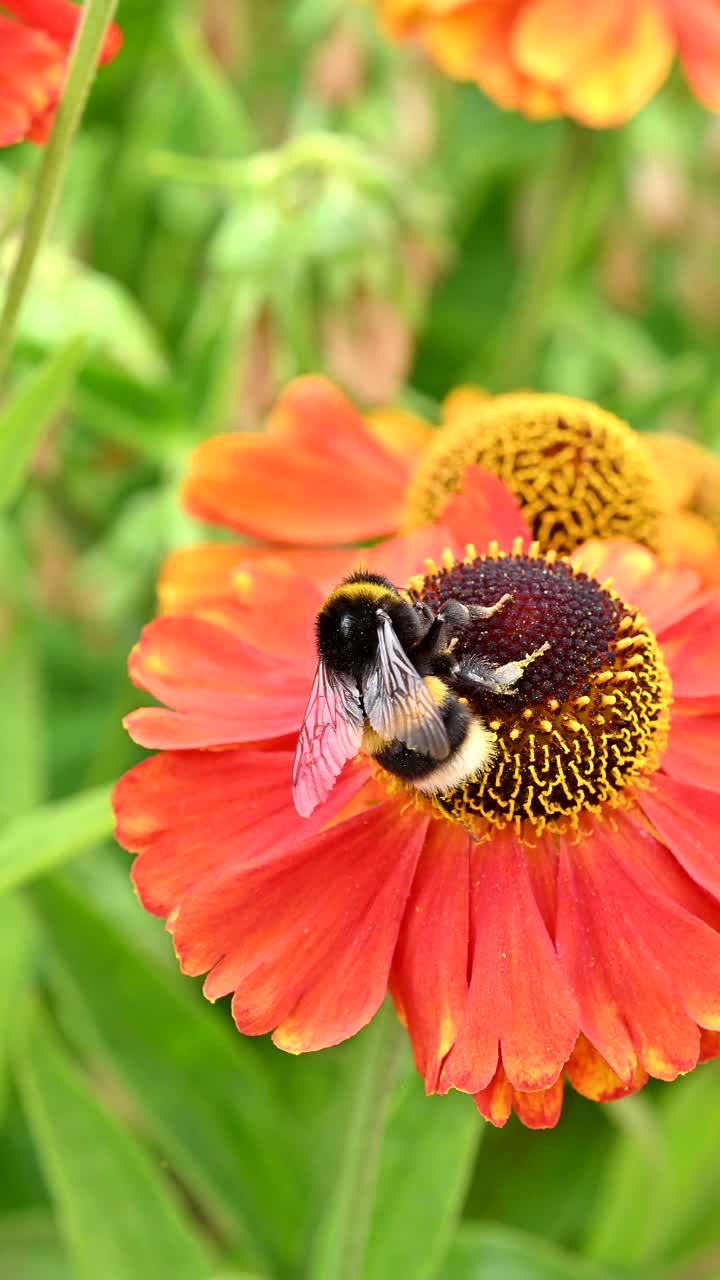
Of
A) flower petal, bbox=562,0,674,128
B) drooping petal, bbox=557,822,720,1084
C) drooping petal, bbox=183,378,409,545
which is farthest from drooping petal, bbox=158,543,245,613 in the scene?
flower petal, bbox=562,0,674,128

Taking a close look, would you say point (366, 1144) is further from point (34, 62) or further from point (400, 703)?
point (34, 62)

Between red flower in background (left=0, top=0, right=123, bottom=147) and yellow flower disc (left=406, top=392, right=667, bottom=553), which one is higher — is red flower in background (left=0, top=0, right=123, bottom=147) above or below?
above

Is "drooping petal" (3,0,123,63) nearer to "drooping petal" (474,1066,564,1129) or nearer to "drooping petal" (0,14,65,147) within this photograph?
"drooping petal" (0,14,65,147)

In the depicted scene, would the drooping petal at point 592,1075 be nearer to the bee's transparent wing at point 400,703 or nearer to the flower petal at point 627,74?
the bee's transparent wing at point 400,703

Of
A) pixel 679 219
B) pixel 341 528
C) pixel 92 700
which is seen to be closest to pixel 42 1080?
pixel 341 528

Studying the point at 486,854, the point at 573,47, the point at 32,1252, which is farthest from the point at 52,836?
the point at 573,47

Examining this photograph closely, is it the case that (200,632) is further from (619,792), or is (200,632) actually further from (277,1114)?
(277,1114)
